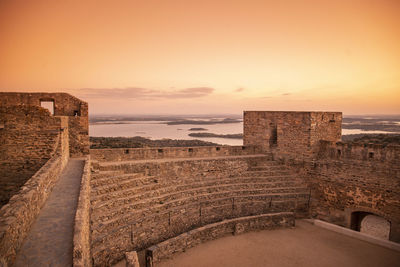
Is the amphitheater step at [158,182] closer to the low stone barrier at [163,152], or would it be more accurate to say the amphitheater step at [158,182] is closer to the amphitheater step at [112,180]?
the amphitheater step at [112,180]

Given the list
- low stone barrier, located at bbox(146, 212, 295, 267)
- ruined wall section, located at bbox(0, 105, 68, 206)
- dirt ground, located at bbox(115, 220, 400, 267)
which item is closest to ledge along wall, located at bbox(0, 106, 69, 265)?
ruined wall section, located at bbox(0, 105, 68, 206)

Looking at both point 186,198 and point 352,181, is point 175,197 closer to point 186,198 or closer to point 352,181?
point 186,198

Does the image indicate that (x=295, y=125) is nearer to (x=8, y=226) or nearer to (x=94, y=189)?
(x=94, y=189)

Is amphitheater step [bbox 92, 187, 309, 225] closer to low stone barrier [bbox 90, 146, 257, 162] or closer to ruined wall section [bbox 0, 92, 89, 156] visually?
low stone barrier [bbox 90, 146, 257, 162]

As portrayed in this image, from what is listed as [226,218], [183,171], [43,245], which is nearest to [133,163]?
[183,171]

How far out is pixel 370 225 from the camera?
15688mm

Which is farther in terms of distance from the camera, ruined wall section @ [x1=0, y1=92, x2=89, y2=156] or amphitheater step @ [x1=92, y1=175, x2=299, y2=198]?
ruined wall section @ [x1=0, y1=92, x2=89, y2=156]

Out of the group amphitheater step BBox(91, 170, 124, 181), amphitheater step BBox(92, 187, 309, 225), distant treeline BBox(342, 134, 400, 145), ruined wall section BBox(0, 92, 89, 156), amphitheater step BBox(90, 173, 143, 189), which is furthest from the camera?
distant treeline BBox(342, 134, 400, 145)

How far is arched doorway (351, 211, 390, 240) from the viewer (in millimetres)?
12548

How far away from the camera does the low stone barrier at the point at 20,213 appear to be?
11.0ft

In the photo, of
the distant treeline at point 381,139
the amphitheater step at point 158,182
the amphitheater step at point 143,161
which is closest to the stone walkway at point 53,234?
the amphitheater step at point 158,182

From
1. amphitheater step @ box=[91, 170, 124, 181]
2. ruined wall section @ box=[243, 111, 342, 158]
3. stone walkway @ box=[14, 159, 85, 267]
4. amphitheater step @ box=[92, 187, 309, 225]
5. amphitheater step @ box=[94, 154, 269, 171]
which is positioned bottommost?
amphitheater step @ box=[92, 187, 309, 225]

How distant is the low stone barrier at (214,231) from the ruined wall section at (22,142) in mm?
4992

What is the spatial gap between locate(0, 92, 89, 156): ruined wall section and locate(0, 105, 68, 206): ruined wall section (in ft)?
9.78
